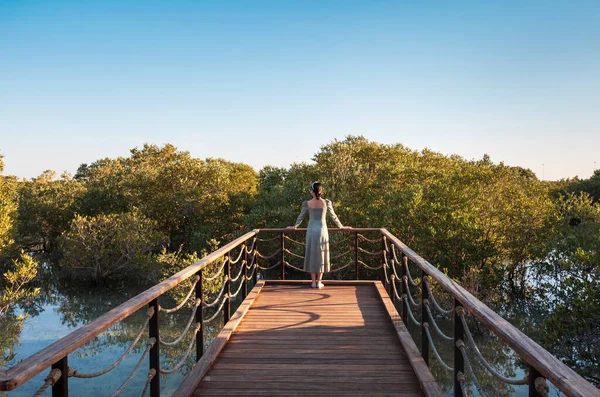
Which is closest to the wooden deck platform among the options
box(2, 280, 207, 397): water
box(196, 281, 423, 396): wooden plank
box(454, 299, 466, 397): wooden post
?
box(196, 281, 423, 396): wooden plank

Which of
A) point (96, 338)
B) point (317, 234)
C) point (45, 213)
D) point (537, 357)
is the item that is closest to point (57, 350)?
point (537, 357)

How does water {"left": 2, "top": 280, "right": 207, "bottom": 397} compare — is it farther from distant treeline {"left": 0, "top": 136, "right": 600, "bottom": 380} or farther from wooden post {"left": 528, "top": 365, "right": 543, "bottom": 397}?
wooden post {"left": 528, "top": 365, "right": 543, "bottom": 397}

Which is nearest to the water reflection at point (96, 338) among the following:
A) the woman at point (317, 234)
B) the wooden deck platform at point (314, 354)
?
the woman at point (317, 234)

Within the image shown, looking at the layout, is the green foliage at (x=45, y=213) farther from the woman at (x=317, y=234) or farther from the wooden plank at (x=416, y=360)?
the wooden plank at (x=416, y=360)

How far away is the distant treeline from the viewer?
16250 millimetres

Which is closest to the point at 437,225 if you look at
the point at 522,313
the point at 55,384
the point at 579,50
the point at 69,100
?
the point at 522,313

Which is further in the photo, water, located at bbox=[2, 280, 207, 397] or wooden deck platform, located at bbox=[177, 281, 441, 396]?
water, located at bbox=[2, 280, 207, 397]

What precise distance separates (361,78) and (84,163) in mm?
56984

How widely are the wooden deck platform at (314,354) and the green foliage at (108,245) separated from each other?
15.7 m

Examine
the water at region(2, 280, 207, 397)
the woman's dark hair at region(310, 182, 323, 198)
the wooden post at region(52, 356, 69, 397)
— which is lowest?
the water at region(2, 280, 207, 397)

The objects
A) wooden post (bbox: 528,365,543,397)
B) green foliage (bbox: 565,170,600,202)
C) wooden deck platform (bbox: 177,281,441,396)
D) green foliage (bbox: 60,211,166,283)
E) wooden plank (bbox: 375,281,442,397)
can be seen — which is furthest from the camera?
green foliage (bbox: 565,170,600,202)

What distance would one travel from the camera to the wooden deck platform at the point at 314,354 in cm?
348

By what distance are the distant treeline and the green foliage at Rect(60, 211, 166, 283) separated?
6 centimetres

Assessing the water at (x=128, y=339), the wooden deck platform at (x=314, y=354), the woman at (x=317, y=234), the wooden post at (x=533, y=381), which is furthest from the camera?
the water at (x=128, y=339)
